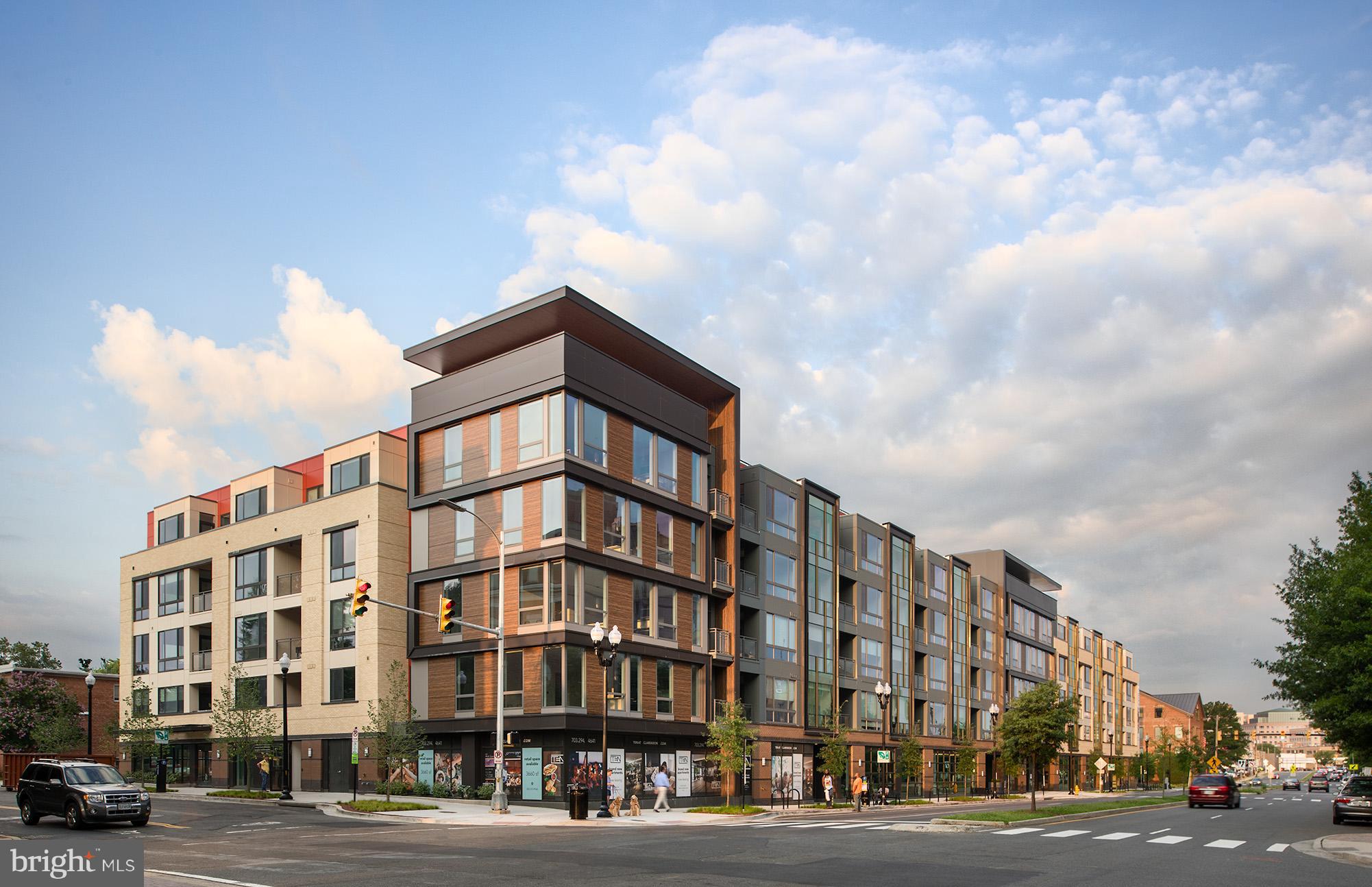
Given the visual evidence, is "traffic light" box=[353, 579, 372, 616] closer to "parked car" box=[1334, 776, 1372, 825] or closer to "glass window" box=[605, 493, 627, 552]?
"glass window" box=[605, 493, 627, 552]

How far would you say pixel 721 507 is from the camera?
5703 centimetres

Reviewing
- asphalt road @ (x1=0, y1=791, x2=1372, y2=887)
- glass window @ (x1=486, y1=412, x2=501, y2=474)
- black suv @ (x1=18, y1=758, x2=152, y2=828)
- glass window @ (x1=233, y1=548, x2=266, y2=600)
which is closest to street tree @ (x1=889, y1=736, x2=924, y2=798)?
asphalt road @ (x1=0, y1=791, x2=1372, y2=887)

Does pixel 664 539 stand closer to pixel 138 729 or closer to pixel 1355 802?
pixel 1355 802

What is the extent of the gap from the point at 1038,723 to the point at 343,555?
33.6m

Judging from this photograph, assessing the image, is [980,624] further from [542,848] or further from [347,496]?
[542,848]

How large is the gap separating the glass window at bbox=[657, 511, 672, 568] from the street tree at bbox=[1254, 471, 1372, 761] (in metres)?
25.7

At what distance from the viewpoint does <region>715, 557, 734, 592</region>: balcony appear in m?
56.0

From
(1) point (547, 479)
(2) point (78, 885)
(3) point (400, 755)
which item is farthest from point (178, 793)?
(2) point (78, 885)

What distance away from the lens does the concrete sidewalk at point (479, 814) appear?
111 ft

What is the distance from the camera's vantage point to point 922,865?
19.4 meters

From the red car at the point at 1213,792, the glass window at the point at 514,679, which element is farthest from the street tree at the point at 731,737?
the red car at the point at 1213,792

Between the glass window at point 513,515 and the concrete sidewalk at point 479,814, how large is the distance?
10947mm

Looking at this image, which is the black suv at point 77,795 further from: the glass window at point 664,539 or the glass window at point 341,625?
the glass window at point 664,539

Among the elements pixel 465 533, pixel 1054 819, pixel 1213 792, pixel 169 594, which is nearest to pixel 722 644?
pixel 465 533
